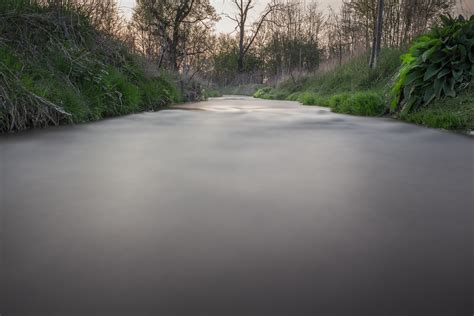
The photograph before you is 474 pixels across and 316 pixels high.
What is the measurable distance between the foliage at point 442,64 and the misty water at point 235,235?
2.22m

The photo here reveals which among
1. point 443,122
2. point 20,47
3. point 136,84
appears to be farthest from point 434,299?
point 136,84

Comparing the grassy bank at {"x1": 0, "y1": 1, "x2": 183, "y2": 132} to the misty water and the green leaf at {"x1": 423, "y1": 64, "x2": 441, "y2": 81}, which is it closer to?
the misty water

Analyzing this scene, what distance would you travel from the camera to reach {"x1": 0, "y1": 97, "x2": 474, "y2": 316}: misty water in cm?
75

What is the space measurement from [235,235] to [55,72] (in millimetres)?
3744

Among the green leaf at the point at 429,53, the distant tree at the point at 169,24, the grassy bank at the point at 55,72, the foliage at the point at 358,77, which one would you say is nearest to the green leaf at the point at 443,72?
the green leaf at the point at 429,53

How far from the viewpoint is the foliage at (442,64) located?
4055mm

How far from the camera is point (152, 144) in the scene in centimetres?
285

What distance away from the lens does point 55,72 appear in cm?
403

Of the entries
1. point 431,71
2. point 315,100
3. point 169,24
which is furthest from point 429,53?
point 169,24

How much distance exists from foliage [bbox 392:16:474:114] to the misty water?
2220mm

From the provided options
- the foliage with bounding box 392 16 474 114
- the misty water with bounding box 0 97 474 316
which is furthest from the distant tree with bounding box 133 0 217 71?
the misty water with bounding box 0 97 474 316

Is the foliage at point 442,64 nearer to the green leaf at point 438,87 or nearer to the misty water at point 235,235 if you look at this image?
the green leaf at point 438,87

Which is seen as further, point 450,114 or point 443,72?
point 443,72

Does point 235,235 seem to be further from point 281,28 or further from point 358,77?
point 281,28
